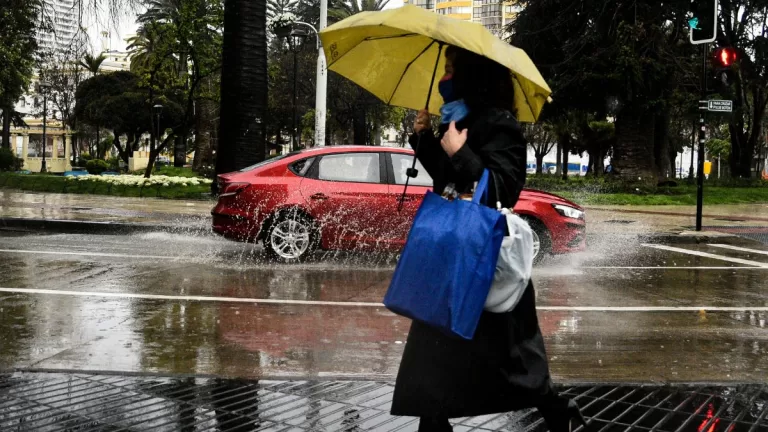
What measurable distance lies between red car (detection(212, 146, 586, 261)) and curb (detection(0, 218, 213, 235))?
3.66m

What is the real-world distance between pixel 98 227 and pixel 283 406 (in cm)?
1045

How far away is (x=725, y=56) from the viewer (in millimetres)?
14664

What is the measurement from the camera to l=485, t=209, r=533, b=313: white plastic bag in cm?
270

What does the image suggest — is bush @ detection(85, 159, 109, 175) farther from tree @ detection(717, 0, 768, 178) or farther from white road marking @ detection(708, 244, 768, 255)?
white road marking @ detection(708, 244, 768, 255)

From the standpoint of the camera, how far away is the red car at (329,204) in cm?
1007

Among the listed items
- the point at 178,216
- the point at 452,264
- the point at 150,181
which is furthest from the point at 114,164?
the point at 452,264

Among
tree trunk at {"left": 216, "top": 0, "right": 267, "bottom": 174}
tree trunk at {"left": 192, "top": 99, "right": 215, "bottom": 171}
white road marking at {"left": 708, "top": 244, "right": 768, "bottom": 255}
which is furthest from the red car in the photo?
tree trunk at {"left": 192, "top": 99, "right": 215, "bottom": 171}

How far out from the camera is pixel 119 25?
1255cm

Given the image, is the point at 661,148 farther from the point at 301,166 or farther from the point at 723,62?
the point at 301,166

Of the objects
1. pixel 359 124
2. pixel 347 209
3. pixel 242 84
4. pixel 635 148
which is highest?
pixel 359 124

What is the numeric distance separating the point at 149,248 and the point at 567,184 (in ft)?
78.6

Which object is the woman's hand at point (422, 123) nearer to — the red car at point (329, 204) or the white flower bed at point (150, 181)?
the red car at point (329, 204)

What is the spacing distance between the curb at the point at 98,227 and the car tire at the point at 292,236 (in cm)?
384

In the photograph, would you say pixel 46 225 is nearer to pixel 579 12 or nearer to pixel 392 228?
pixel 392 228
